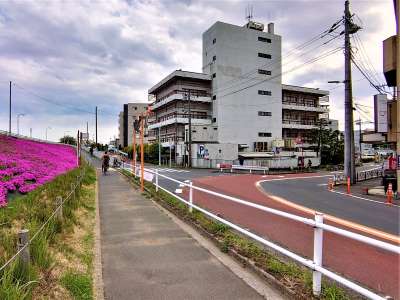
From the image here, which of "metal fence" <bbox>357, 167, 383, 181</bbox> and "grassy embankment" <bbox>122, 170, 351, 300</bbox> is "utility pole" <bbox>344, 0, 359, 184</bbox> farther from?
"grassy embankment" <bbox>122, 170, 351, 300</bbox>

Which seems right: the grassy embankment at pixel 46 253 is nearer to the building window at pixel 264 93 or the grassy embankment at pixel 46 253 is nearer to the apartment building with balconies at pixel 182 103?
the apartment building with balconies at pixel 182 103

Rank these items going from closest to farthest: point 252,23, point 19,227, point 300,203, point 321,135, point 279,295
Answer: point 279,295 < point 19,227 < point 300,203 < point 321,135 < point 252,23

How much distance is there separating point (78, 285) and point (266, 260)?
2.74 meters

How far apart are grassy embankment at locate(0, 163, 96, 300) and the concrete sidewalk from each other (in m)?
0.36

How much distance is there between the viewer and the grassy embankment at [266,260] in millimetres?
4137

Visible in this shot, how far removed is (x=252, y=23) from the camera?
62688 mm

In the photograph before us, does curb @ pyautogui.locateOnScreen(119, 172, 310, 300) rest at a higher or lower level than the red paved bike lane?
higher

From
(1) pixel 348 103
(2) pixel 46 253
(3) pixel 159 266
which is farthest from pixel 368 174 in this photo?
(2) pixel 46 253

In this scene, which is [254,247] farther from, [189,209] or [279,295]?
[189,209]

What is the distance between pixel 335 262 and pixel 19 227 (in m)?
5.52

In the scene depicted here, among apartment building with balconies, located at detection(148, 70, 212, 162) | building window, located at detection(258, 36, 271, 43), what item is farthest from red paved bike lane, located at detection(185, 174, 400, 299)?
building window, located at detection(258, 36, 271, 43)

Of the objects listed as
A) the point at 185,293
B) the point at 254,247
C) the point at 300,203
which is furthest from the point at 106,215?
the point at 300,203

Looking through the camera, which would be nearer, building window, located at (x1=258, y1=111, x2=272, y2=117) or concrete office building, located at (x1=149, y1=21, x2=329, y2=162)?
concrete office building, located at (x1=149, y1=21, x2=329, y2=162)

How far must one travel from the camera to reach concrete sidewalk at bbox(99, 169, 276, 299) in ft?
14.4
